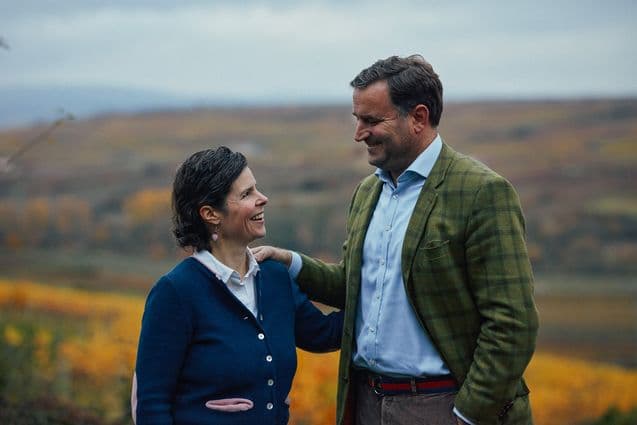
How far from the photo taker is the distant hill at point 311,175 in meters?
16.2

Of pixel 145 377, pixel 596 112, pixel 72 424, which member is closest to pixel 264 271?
pixel 145 377

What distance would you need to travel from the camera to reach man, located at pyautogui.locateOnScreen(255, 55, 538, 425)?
279 centimetres

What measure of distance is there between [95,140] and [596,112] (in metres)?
12.8

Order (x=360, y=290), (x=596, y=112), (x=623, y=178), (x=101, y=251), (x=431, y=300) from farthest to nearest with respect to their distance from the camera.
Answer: (x=596, y=112) < (x=623, y=178) < (x=101, y=251) < (x=360, y=290) < (x=431, y=300)

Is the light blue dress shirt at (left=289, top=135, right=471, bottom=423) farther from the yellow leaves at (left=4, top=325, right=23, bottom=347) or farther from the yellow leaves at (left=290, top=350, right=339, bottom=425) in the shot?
the yellow leaves at (left=4, top=325, right=23, bottom=347)

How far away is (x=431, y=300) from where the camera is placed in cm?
290

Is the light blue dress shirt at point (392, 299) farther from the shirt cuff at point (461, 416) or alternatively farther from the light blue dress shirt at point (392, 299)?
the shirt cuff at point (461, 416)

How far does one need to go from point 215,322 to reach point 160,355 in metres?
0.20

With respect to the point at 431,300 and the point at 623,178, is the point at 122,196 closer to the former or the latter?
the point at 623,178

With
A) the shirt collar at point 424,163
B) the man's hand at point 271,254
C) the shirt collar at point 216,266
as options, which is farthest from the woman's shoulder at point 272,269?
the shirt collar at point 424,163

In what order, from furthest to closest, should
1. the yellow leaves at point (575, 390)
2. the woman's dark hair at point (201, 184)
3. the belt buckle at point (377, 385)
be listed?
the yellow leaves at point (575, 390)
the belt buckle at point (377, 385)
the woman's dark hair at point (201, 184)

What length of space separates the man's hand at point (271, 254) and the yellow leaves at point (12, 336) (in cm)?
551

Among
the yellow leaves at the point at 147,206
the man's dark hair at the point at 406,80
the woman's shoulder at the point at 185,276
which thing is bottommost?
the yellow leaves at the point at 147,206

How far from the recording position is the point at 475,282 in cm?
284
